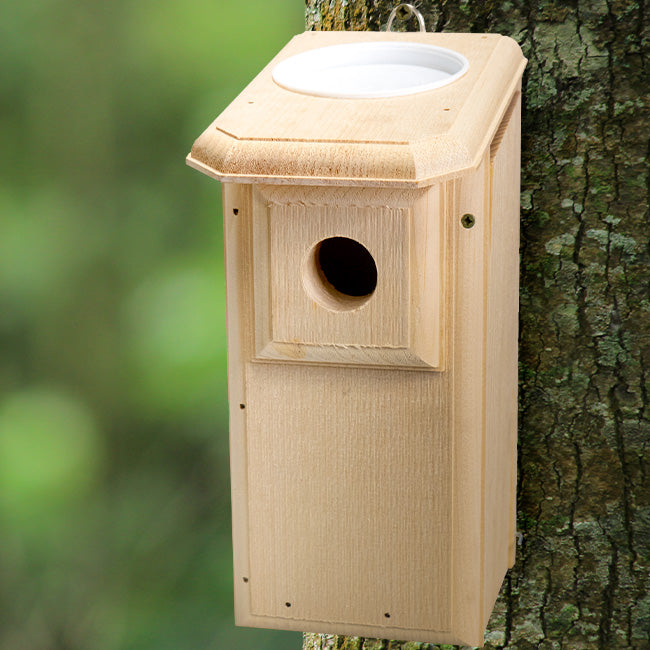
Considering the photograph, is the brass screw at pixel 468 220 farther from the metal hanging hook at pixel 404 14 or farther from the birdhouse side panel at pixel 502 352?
the metal hanging hook at pixel 404 14

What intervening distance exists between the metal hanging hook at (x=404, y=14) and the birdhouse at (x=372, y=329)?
0.16 feet

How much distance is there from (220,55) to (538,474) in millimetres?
1977

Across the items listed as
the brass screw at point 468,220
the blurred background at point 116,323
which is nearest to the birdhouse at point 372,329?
the brass screw at point 468,220

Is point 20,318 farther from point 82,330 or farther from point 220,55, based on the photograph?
point 220,55

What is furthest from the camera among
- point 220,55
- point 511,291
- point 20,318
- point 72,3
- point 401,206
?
point 20,318

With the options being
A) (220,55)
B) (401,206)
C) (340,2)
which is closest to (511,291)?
(401,206)

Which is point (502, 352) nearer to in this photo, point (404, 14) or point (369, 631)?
point (369, 631)

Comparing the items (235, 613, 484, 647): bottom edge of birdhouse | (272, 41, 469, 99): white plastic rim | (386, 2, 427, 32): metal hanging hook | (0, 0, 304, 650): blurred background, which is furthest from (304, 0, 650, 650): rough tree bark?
(0, 0, 304, 650): blurred background

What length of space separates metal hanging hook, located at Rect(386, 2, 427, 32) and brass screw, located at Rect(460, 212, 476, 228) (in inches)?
14.6

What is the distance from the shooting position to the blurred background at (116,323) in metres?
3.43

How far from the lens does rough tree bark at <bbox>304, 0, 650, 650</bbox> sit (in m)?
1.60

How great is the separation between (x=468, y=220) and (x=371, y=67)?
0.30 metres

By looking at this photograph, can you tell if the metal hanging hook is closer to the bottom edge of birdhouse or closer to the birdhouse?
the birdhouse

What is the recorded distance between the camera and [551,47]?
1609mm
